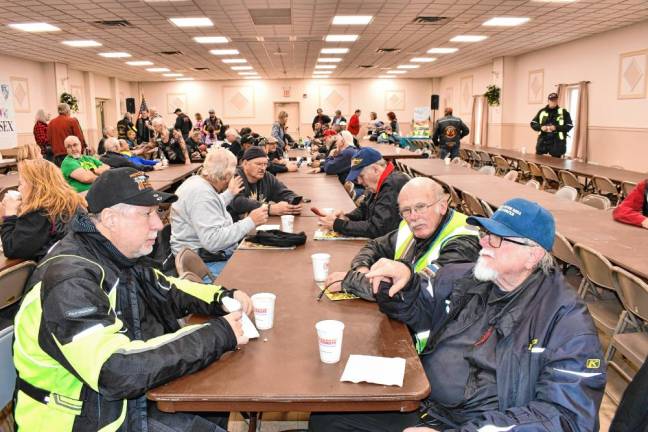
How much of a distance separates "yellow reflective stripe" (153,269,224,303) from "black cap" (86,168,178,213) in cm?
44

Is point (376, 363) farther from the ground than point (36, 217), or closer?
closer

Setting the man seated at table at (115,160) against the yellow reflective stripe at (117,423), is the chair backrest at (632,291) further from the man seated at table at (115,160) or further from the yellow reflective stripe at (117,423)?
the man seated at table at (115,160)

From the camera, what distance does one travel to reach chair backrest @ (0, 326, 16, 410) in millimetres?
1792

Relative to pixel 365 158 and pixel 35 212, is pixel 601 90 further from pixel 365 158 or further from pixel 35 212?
pixel 35 212

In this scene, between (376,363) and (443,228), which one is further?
(443,228)

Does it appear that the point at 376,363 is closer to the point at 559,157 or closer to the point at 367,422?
the point at 367,422

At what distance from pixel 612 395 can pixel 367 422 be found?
75.7 inches

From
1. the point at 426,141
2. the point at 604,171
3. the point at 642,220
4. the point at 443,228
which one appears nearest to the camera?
the point at 443,228

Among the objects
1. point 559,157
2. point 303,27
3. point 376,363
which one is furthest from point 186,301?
point 559,157

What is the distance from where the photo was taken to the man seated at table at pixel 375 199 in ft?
11.5

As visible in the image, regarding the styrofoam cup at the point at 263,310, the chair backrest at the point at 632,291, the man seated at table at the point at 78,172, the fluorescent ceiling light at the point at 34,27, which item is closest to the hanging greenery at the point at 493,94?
the fluorescent ceiling light at the point at 34,27

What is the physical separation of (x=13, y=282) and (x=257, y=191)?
2.50m

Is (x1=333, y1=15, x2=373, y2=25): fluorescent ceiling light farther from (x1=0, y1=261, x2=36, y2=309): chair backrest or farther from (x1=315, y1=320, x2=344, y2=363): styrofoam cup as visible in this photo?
(x1=315, y1=320, x2=344, y2=363): styrofoam cup

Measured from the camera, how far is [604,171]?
7.95 metres
